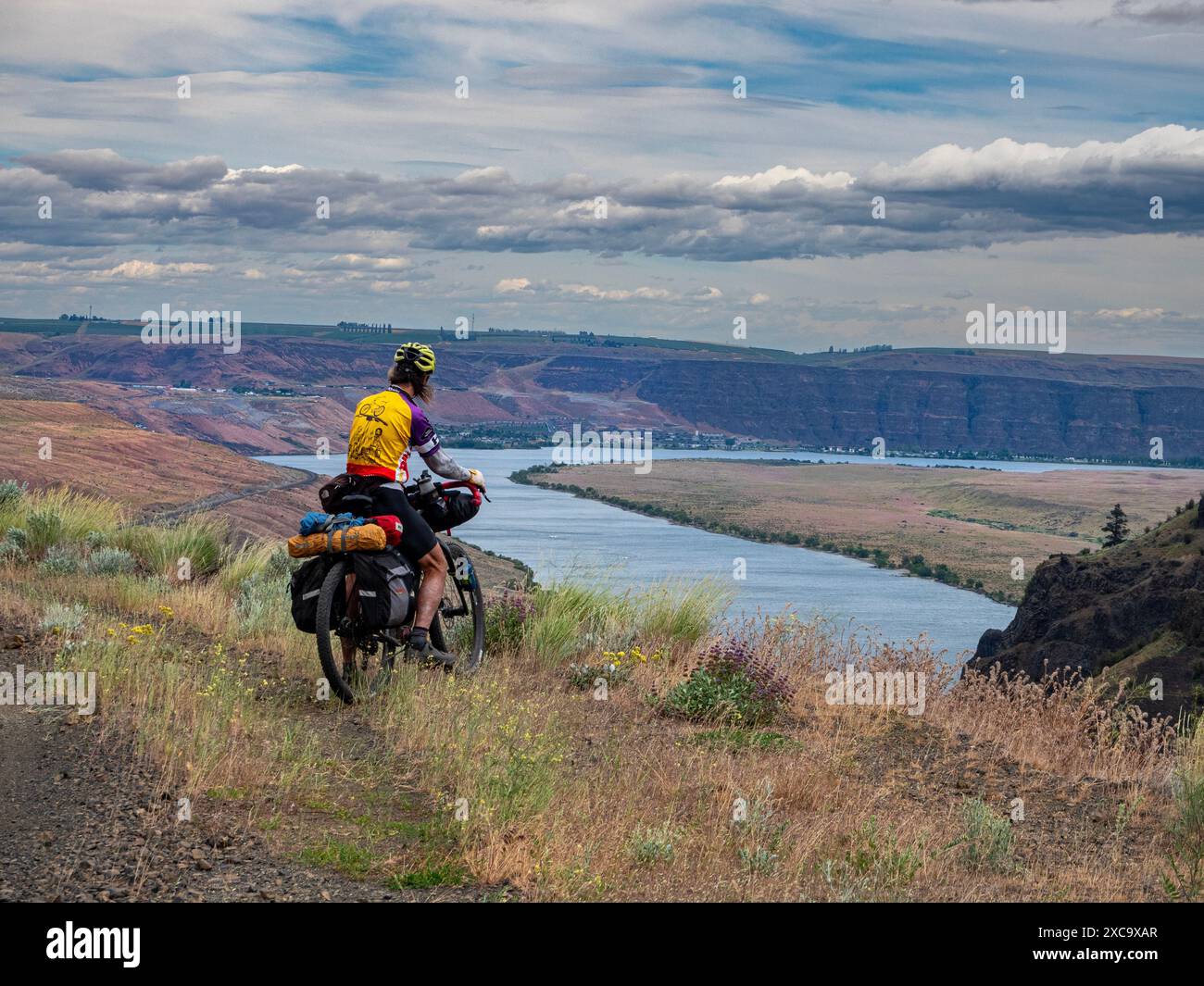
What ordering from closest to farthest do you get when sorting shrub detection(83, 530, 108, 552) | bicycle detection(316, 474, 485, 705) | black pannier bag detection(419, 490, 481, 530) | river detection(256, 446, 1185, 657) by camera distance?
bicycle detection(316, 474, 485, 705) < black pannier bag detection(419, 490, 481, 530) < shrub detection(83, 530, 108, 552) < river detection(256, 446, 1185, 657)

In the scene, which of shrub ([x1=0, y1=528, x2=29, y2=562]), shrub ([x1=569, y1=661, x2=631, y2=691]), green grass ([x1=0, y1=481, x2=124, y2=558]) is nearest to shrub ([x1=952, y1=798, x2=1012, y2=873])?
shrub ([x1=569, y1=661, x2=631, y2=691])

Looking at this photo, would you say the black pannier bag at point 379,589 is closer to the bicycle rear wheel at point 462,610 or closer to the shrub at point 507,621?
the bicycle rear wheel at point 462,610

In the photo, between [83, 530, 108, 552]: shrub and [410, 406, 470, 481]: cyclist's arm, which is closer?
[410, 406, 470, 481]: cyclist's arm

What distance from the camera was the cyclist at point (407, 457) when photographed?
307 inches

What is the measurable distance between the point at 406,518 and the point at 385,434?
0.56 metres

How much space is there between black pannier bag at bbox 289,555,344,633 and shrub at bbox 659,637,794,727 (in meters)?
2.53

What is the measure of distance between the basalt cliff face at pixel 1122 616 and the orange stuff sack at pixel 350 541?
32.0 m

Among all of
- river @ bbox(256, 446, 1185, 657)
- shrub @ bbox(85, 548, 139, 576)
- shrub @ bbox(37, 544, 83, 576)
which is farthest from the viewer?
river @ bbox(256, 446, 1185, 657)

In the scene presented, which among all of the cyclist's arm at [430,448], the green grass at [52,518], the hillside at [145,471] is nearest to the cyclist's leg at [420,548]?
the cyclist's arm at [430,448]

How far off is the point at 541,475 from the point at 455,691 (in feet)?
466

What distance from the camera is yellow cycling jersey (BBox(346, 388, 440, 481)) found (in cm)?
779

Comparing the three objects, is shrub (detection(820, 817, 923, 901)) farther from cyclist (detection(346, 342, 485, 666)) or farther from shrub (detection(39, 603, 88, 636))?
shrub (detection(39, 603, 88, 636))
